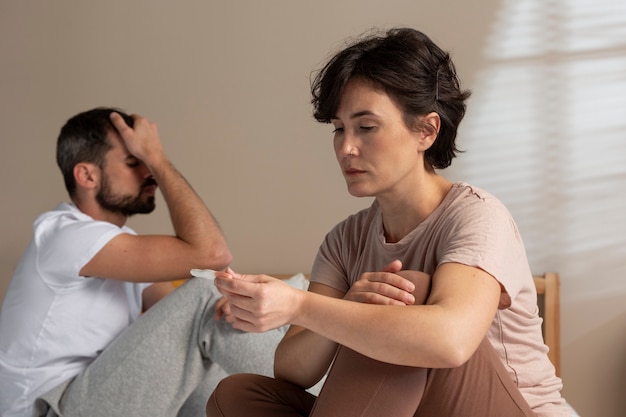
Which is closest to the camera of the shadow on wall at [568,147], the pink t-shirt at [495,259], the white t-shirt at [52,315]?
the pink t-shirt at [495,259]

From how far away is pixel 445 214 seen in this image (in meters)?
1.41

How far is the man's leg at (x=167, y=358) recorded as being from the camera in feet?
5.92

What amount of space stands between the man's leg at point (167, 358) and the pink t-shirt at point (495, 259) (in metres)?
0.39

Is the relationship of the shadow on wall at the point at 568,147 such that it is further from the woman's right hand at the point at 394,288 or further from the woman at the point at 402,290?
the woman's right hand at the point at 394,288

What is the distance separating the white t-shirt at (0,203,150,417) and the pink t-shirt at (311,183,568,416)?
783 mm

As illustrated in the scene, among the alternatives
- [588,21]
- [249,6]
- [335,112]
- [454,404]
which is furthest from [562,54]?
[454,404]

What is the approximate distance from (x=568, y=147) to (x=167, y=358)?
1478 millimetres

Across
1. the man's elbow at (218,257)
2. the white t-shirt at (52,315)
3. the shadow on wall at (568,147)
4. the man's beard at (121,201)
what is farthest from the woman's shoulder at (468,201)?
the shadow on wall at (568,147)

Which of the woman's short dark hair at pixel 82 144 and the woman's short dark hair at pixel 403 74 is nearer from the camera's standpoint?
the woman's short dark hair at pixel 403 74

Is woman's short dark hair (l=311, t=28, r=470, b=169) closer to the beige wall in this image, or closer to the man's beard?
the man's beard

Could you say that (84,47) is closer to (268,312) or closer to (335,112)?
(335,112)

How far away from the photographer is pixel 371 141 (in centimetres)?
143

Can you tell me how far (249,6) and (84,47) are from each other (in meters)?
0.60

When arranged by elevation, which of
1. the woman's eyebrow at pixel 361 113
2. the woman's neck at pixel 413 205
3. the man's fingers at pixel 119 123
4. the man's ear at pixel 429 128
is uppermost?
the woman's eyebrow at pixel 361 113
